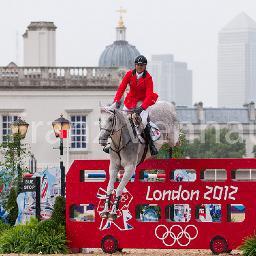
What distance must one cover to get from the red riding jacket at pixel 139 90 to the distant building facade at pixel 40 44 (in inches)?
2305

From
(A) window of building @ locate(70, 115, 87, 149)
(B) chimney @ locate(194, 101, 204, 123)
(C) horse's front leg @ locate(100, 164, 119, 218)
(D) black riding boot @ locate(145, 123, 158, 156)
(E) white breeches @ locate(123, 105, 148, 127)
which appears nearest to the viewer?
(C) horse's front leg @ locate(100, 164, 119, 218)

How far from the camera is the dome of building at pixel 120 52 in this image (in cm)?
13825

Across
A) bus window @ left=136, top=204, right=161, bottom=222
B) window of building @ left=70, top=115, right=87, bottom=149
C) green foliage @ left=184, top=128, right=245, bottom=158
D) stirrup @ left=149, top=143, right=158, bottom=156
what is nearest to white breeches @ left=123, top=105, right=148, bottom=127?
stirrup @ left=149, top=143, right=158, bottom=156

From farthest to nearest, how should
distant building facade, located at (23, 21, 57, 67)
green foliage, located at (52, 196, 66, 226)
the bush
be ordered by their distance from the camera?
distant building facade, located at (23, 21, 57, 67) < the bush < green foliage, located at (52, 196, 66, 226)

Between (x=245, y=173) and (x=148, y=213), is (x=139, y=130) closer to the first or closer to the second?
(x=148, y=213)

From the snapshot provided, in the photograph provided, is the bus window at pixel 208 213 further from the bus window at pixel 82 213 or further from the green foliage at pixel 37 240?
the green foliage at pixel 37 240

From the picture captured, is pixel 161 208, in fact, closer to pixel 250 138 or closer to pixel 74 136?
pixel 74 136

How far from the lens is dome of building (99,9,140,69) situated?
138250 millimetres

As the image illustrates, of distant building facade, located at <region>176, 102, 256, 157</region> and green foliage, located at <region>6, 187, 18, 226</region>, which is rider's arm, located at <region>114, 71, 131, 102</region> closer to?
green foliage, located at <region>6, 187, 18, 226</region>

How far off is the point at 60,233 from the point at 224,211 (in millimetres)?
2947

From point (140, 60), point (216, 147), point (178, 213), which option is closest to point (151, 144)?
point (140, 60)

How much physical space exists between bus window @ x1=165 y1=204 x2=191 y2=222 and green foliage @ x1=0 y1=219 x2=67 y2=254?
1905mm

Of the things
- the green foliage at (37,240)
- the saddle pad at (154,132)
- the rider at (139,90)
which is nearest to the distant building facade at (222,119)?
the green foliage at (37,240)

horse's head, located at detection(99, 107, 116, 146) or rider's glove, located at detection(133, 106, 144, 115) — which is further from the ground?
rider's glove, located at detection(133, 106, 144, 115)
